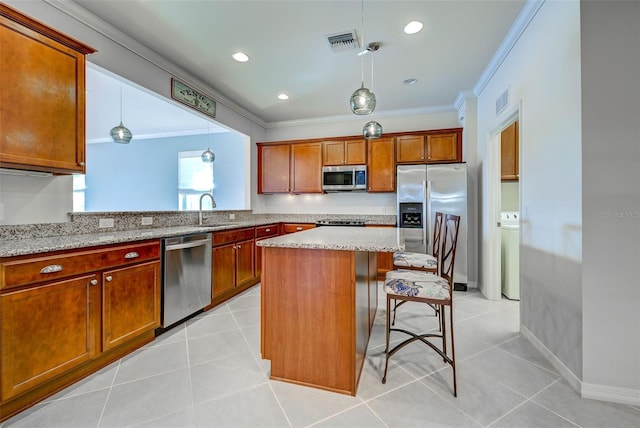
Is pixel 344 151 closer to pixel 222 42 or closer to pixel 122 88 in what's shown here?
pixel 222 42

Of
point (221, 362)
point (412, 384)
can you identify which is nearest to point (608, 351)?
point (412, 384)

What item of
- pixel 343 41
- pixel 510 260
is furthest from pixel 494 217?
pixel 343 41

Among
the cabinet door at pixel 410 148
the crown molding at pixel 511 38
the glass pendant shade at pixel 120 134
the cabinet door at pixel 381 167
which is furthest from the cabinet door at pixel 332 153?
the glass pendant shade at pixel 120 134

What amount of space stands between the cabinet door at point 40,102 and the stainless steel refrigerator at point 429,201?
3.55 metres

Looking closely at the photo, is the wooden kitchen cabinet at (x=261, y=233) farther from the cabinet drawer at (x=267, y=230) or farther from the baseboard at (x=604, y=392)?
the baseboard at (x=604, y=392)

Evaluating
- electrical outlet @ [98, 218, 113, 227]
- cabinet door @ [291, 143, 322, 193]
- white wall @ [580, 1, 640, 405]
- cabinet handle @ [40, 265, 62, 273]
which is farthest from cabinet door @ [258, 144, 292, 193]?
white wall @ [580, 1, 640, 405]

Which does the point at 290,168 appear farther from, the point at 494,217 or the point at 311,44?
the point at 494,217

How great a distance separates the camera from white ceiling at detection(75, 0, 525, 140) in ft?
7.36

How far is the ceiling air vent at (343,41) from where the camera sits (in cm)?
256

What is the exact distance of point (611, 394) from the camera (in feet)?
5.24

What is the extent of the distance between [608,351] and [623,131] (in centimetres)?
127

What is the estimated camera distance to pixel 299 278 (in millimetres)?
1729

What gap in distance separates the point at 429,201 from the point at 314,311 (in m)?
2.74

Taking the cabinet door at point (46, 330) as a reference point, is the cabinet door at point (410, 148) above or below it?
above
